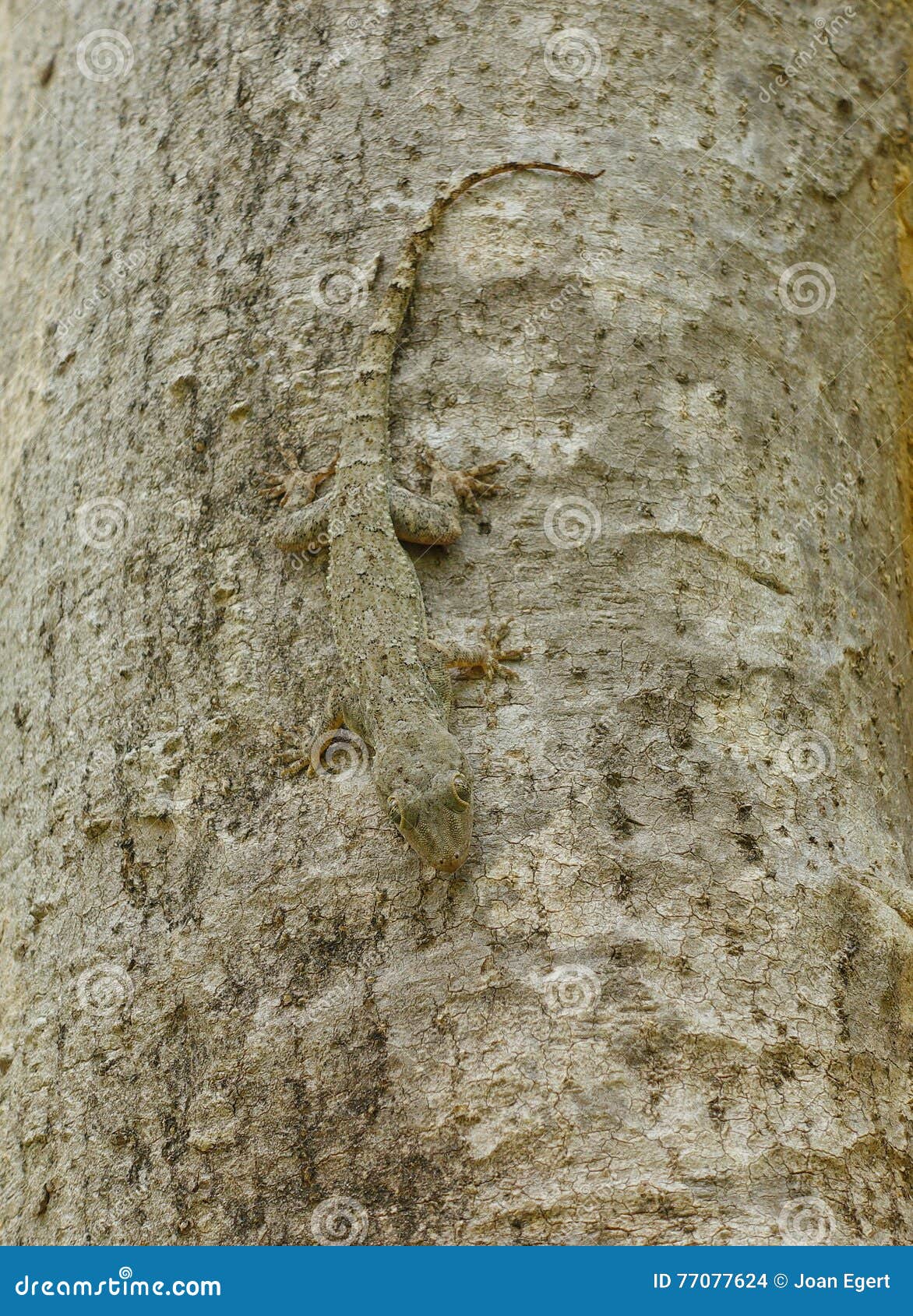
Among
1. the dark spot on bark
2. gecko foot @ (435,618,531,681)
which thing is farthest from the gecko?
the dark spot on bark

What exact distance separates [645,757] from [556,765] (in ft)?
0.81

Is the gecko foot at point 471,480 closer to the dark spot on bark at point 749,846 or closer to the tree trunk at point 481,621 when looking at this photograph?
the tree trunk at point 481,621

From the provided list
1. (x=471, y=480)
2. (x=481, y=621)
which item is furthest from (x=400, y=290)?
(x=481, y=621)

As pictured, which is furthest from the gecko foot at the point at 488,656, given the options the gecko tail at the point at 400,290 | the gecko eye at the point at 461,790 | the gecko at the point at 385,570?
the gecko tail at the point at 400,290

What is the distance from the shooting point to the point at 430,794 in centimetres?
315

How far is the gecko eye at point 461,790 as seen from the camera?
3127 millimetres

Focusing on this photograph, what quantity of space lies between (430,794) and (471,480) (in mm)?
950

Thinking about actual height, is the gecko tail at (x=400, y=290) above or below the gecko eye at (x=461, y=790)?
above

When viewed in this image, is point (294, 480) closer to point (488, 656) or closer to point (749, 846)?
point (488, 656)

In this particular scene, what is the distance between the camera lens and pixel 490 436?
352 cm

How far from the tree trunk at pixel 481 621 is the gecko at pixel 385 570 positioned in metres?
0.07

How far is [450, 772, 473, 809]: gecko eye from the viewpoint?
3.13m

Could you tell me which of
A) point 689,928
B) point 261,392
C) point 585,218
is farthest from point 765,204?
point 689,928

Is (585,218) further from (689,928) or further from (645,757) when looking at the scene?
(689,928)
